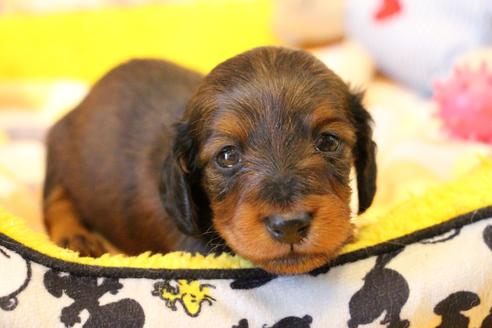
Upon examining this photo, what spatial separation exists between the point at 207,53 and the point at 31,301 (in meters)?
2.74

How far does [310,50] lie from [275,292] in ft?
7.82

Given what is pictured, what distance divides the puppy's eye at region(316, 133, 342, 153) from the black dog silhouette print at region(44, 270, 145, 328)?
26.0 inches

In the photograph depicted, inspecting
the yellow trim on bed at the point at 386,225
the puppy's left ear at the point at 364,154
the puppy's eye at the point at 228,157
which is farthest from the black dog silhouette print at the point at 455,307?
the puppy's eye at the point at 228,157

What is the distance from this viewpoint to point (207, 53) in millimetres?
4051

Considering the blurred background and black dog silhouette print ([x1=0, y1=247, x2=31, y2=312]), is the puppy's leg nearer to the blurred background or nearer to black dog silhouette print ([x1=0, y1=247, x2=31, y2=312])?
the blurred background

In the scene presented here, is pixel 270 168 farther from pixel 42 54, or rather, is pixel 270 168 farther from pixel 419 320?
pixel 42 54

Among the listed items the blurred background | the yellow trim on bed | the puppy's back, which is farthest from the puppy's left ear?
the puppy's back

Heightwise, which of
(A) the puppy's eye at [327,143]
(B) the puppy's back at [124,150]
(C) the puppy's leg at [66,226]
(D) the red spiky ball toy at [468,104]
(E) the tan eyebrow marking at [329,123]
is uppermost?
(E) the tan eyebrow marking at [329,123]

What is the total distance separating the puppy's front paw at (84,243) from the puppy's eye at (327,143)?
869 millimetres

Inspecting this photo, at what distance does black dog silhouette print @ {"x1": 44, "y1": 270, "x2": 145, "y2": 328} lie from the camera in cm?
156

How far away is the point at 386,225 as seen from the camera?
1.82 metres

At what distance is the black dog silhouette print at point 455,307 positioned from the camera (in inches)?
65.0

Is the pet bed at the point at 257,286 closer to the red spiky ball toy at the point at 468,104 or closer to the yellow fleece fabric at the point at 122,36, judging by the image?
the red spiky ball toy at the point at 468,104

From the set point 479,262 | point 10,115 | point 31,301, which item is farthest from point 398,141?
point 10,115
